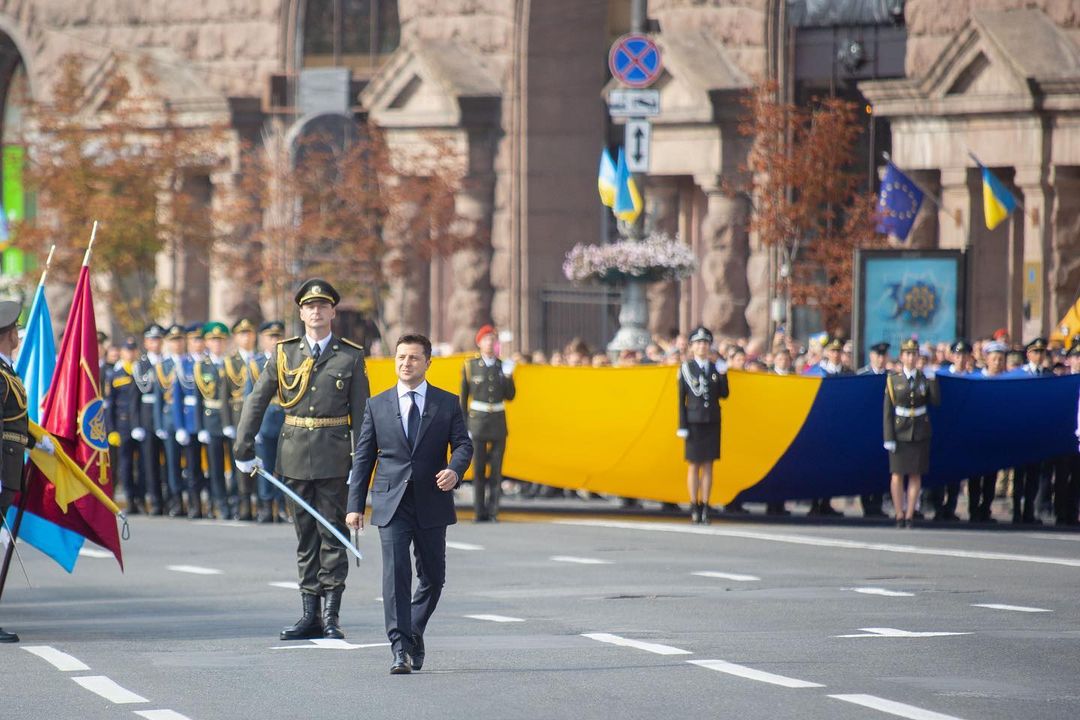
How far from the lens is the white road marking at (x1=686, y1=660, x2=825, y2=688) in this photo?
36.3 ft

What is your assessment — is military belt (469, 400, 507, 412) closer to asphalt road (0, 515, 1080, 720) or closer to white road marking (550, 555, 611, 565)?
asphalt road (0, 515, 1080, 720)

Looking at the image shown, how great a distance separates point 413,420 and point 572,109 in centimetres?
2487

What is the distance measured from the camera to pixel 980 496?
22844mm

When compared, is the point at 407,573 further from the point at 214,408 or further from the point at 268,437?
the point at 214,408

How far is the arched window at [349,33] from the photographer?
1513 inches

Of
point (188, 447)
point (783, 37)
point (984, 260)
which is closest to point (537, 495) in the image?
point (188, 447)

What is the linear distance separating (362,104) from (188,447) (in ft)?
44.8

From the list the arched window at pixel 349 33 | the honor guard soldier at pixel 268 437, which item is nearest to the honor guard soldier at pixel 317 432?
the honor guard soldier at pixel 268 437

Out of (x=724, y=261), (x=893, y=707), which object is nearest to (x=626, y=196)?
(x=724, y=261)

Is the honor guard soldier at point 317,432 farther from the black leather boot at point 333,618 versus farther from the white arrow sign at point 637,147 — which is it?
the white arrow sign at point 637,147

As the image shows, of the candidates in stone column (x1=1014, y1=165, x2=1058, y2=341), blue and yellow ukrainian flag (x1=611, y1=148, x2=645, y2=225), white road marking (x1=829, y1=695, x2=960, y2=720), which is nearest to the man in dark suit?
white road marking (x1=829, y1=695, x2=960, y2=720)

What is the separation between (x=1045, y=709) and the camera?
10.2m

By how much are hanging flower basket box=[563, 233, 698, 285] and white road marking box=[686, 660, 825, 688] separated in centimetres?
1770

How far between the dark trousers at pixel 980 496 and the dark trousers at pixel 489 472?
4479mm
